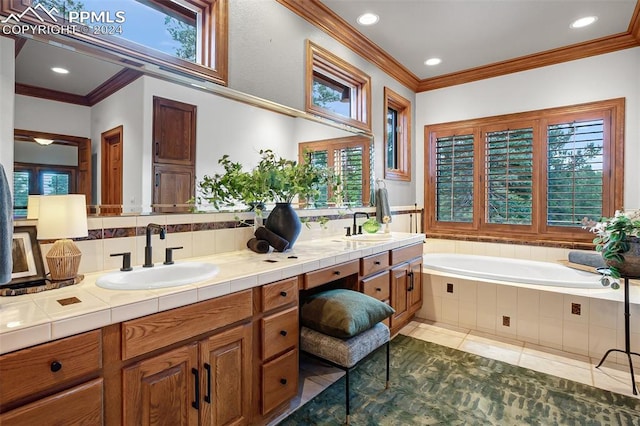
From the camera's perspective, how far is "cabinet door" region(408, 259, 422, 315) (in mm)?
3166

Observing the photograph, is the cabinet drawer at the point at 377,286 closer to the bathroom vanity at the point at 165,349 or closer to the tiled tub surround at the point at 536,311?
the bathroom vanity at the point at 165,349

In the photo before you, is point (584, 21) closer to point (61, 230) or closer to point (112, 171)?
point (112, 171)

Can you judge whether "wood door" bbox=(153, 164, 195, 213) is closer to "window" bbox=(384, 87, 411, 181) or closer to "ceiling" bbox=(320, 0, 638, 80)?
"ceiling" bbox=(320, 0, 638, 80)

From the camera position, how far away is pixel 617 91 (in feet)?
11.1

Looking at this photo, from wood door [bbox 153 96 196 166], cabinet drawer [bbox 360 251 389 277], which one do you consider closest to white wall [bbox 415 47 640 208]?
cabinet drawer [bbox 360 251 389 277]

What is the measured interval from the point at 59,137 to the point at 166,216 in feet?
1.96

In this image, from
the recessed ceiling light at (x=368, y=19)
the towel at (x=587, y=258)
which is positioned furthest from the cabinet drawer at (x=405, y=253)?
the recessed ceiling light at (x=368, y=19)

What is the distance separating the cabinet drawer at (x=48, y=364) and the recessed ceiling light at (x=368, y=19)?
2.97 m

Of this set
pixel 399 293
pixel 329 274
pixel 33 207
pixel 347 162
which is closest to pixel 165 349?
pixel 33 207

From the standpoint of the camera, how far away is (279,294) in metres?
1.76

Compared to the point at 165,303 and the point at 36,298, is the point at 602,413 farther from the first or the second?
the point at 36,298

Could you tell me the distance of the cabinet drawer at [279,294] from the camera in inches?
65.9

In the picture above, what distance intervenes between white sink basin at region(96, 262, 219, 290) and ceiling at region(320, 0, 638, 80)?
89.5 inches

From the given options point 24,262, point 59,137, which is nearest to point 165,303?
point 24,262
